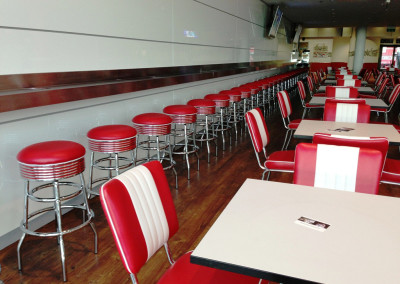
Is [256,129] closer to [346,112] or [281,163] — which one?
[281,163]

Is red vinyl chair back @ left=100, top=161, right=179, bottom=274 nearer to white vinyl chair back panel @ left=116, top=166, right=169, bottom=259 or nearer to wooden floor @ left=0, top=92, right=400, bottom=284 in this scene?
white vinyl chair back panel @ left=116, top=166, right=169, bottom=259

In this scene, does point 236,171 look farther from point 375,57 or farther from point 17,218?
point 375,57

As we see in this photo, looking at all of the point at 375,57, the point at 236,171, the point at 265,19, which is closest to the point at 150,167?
the point at 236,171

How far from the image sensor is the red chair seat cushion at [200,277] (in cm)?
131

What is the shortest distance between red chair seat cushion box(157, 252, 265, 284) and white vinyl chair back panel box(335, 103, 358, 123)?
262 centimetres

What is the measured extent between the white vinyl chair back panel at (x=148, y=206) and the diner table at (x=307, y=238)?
27cm

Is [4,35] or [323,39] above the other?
[323,39]

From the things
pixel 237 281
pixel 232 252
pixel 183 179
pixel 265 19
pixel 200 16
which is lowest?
pixel 183 179

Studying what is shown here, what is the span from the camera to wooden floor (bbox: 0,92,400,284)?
6.89 ft

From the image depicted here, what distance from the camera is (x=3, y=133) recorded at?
7.63 ft

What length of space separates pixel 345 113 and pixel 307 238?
8.92ft

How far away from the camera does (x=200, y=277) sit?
4.36 feet

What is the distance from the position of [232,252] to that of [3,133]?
78.7 inches

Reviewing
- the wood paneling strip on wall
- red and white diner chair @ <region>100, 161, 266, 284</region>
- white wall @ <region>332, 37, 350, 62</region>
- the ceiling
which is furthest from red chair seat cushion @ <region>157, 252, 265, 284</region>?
white wall @ <region>332, 37, 350, 62</region>
